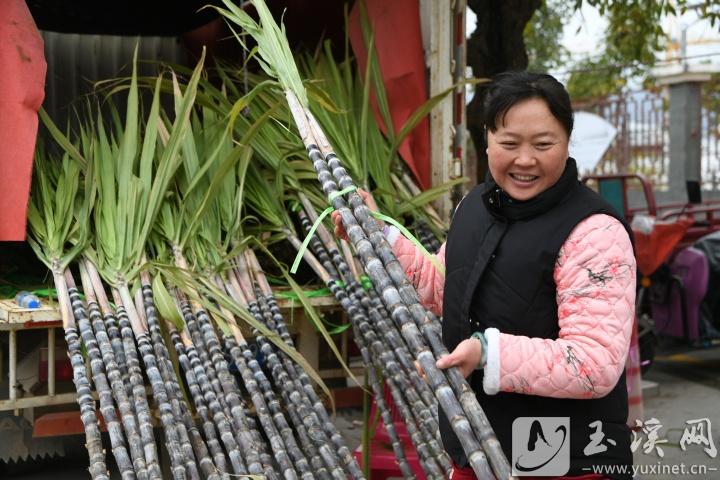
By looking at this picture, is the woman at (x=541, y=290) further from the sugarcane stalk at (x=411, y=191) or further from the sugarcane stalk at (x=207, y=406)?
the sugarcane stalk at (x=411, y=191)

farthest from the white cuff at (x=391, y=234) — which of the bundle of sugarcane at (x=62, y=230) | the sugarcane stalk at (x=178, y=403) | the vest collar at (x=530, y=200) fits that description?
the bundle of sugarcane at (x=62, y=230)

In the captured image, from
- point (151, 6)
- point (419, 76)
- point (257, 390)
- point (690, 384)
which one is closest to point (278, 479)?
point (257, 390)

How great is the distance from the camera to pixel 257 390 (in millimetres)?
2646

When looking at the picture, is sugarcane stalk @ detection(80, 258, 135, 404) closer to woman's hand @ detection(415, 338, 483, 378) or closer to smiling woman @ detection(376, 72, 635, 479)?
smiling woman @ detection(376, 72, 635, 479)

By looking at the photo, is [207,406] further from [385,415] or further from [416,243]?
[416,243]

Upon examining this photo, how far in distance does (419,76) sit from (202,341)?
1663 millimetres

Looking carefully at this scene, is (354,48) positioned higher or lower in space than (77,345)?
higher

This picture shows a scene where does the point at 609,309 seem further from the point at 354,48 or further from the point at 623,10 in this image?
the point at 623,10

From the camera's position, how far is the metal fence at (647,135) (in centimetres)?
1144

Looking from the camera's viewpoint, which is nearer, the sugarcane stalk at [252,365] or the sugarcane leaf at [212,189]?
the sugarcane stalk at [252,365]

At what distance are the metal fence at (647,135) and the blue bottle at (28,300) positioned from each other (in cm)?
1005

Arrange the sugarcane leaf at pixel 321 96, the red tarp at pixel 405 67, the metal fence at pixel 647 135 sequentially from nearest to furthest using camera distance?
the sugarcane leaf at pixel 321 96
the red tarp at pixel 405 67
the metal fence at pixel 647 135

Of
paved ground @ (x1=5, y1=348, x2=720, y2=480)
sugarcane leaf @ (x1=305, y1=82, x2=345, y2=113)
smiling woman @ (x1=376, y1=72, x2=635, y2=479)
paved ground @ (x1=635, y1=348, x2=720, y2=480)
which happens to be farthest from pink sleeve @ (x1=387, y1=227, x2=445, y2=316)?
paved ground @ (x1=635, y1=348, x2=720, y2=480)

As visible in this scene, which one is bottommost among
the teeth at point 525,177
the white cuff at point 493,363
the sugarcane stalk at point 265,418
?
the sugarcane stalk at point 265,418
